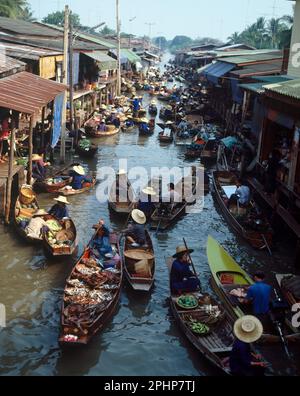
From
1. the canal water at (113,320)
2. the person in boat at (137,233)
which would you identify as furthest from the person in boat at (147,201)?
the person in boat at (137,233)

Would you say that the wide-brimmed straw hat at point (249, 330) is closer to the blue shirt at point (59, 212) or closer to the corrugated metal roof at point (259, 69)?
the blue shirt at point (59, 212)

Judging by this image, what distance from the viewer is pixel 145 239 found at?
1384cm

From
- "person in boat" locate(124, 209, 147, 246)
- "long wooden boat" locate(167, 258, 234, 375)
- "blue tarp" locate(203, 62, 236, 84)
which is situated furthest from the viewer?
"blue tarp" locate(203, 62, 236, 84)

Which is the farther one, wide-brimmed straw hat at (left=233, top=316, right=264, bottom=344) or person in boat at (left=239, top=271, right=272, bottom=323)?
person in boat at (left=239, top=271, right=272, bottom=323)

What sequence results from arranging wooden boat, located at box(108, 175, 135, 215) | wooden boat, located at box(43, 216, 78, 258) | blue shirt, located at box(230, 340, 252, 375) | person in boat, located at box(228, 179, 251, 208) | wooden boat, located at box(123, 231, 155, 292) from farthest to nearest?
1. person in boat, located at box(228, 179, 251, 208)
2. wooden boat, located at box(108, 175, 135, 215)
3. wooden boat, located at box(43, 216, 78, 258)
4. wooden boat, located at box(123, 231, 155, 292)
5. blue shirt, located at box(230, 340, 252, 375)

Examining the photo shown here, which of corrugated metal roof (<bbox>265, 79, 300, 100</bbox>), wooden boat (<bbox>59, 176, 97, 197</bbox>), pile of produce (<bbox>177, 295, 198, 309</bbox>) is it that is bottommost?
pile of produce (<bbox>177, 295, 198, 309</bbox>)

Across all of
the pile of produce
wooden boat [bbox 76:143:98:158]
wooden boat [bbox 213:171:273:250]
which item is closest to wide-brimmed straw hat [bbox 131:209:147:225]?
the pile of produce

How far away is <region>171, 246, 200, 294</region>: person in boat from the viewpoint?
1128 cm

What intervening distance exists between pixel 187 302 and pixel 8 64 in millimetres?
11850

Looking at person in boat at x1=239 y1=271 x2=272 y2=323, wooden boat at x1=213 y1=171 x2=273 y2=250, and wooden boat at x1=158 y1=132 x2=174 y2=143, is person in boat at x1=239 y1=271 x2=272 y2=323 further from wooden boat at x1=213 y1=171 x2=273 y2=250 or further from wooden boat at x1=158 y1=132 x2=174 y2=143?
wooden boat at x1=158 y1=132 x2=174 y2=143

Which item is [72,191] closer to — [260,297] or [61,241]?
[61,241]

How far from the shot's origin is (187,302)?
1080 centimetres

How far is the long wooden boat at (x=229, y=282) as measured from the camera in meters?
10.3

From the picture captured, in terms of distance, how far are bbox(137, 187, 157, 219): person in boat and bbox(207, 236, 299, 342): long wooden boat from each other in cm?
359
